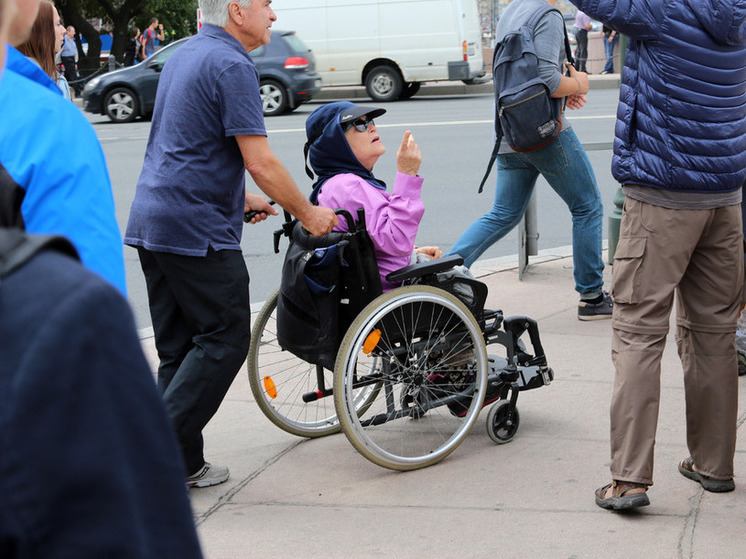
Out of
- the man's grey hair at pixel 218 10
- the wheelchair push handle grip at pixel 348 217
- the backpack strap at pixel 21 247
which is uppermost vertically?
the man's grey hair at pixel 218 10

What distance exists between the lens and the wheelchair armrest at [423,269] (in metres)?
4.02

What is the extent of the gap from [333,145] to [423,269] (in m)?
0.61

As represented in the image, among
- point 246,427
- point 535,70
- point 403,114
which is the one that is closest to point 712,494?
point 246,427

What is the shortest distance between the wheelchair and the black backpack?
1463mm

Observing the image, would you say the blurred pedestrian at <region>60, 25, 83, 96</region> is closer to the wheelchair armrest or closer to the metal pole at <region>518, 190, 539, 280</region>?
the metal pole at <region>518, 190, 539, 280</region>

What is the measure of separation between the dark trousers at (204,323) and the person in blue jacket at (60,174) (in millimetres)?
1729

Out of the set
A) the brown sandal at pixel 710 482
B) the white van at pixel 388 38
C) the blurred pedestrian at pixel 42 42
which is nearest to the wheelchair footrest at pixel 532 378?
the brown sandal at pixel 710 482

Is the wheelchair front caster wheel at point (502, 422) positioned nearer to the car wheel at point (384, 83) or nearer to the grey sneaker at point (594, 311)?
the grey sneaker at point (594, 311)

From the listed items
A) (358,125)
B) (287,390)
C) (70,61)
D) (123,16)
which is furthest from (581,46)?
(358,125)

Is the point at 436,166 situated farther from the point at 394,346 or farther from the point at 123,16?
the point at 123,16

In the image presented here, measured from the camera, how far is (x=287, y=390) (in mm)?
4980

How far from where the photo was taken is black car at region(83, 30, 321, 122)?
19891 mm

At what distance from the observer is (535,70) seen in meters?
5.47

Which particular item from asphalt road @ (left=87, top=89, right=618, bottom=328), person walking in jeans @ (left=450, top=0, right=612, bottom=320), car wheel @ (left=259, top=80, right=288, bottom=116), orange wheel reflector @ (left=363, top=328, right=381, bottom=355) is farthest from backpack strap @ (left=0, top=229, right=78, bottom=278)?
car wheel @ (left=259, top=80, right=288, bottom=116)
